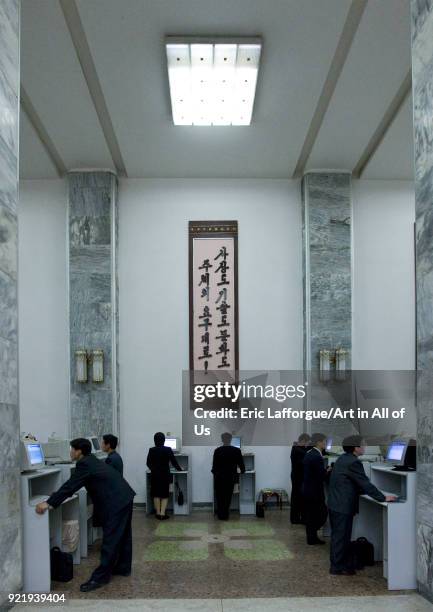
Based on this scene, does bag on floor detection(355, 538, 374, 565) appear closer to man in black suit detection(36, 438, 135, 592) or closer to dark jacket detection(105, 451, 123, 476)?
man in black suit detection(36, 438, 135, 592)

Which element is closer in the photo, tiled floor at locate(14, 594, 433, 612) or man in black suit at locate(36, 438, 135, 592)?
tiled floor at locate(14, 594, 433, 612)

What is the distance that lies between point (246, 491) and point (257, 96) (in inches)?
231

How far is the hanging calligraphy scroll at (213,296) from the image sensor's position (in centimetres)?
1119

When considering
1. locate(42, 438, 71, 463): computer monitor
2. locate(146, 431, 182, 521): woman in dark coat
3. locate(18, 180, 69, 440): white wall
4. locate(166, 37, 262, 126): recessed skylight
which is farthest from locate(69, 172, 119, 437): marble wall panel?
locate(166, 37, 262, 126): recessed skylight

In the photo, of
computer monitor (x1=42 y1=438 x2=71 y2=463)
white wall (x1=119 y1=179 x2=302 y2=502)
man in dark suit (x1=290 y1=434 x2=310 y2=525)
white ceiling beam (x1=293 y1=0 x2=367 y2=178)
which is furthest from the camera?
white wall (x1=119 y1=179 x2=302 y2=502)

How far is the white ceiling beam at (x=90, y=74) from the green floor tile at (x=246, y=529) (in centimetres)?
566

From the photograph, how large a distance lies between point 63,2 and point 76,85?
1514 millimetres

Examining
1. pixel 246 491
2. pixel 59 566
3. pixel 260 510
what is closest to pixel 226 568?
pixel 59 566

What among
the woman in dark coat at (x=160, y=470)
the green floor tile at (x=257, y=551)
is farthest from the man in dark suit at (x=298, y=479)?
the woman in dark coat at (x=160, y=470)

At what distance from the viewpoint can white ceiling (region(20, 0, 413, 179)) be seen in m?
7.22

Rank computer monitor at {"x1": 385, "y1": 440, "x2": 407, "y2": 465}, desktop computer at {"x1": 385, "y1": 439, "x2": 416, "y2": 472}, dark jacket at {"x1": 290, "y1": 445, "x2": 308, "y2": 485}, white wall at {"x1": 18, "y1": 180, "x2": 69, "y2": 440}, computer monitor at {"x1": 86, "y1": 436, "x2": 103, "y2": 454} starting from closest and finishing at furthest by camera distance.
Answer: desktop computer at {"x1": 385, "y1": 439, "x2": 416, "y2": 472}
computer monitor at {"x1": 385, "y1": 440, "x2": 407, "y2": 465}
dark jacket at {"x1": 290, "y1": 445, "x2": 308, "y2": 485}
computer monitor at {"x1": 86, "y1": 436, "x2": 103, "y2": 454}
white wall at {"x1": 18, "y1": 180, "x2": 69, "y2": 440}

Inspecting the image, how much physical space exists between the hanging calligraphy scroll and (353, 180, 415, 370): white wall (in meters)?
1.99

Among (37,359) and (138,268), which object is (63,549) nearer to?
(37,359)

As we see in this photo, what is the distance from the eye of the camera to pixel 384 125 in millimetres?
9812
